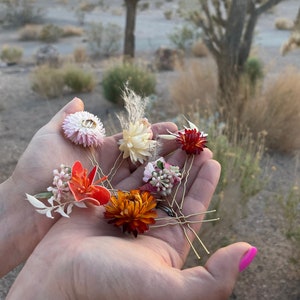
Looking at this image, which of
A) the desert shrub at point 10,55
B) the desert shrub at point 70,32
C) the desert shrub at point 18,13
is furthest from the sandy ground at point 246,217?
the desert shrub at point 18,13

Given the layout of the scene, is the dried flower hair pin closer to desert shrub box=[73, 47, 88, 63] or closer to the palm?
the palm

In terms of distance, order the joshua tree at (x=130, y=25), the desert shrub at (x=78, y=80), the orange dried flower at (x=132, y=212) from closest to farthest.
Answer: the orange dried flower at (x=132, y=212) → the desert shrub at (x=78, y=80) → the joshua tree at (x=130, y=25)

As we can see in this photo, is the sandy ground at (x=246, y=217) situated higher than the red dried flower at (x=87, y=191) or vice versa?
the red dried flower at (x=87, y=191)

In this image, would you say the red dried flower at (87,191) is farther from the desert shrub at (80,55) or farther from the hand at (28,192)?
the desert shrub at (80,55)


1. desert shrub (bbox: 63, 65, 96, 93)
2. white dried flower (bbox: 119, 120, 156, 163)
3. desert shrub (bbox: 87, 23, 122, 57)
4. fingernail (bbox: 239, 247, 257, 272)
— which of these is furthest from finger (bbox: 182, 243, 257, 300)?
desert shrub (bbox: 87, 23, 122, 57)

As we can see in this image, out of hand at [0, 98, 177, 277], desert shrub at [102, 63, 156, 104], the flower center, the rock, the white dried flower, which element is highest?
the flower center

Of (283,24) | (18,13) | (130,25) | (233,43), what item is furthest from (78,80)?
(18,13)

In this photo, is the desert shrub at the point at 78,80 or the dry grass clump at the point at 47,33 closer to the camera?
the desert shrub at the point at 78,80
